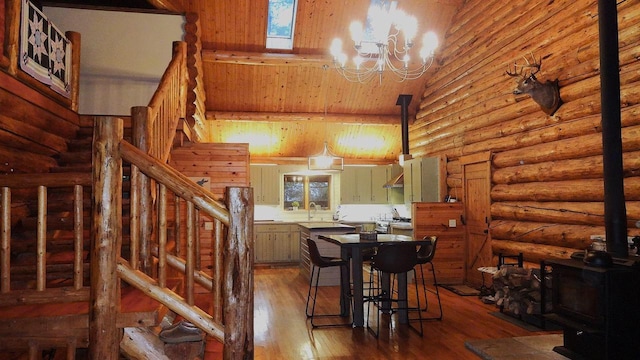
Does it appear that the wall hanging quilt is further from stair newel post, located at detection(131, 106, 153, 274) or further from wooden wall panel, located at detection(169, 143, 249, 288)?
wooden wall panel, located at detection(169, 143, 249, 288)

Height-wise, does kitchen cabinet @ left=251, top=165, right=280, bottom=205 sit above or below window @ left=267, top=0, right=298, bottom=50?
below

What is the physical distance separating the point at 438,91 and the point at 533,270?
15.5 ft

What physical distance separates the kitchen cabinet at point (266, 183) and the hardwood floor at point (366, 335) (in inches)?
171

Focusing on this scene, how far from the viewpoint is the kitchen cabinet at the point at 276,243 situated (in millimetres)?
9914

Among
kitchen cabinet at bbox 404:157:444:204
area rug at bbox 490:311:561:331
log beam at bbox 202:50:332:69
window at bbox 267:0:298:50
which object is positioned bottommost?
area rug at bbox 490:311:561:331

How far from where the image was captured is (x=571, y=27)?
5352 millimetres

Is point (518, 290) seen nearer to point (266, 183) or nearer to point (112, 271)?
point (112, 271)

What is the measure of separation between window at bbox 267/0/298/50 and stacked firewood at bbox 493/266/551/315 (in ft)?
19.3

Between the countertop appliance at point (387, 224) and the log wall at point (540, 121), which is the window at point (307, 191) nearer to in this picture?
the countertop appliance at point (387, 224)

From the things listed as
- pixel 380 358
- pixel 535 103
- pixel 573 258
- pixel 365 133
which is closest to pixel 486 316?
pixel 573 258

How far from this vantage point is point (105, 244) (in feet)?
8.95

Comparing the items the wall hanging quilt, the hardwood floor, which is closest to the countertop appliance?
the hardwood floor

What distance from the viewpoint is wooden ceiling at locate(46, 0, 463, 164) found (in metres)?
8.08

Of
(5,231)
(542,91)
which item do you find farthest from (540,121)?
(5,231)
